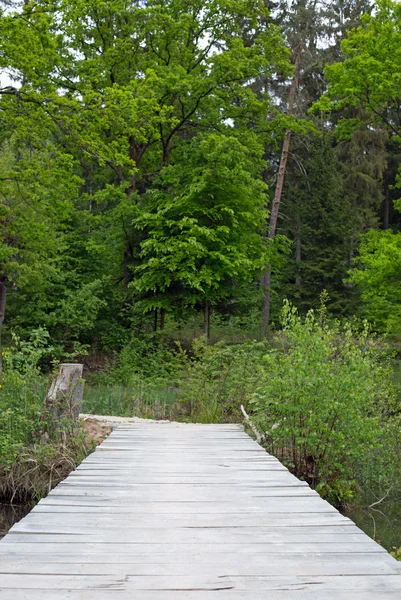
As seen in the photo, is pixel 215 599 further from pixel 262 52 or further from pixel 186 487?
pixel 262 52

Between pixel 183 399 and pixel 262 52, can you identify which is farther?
pixel 262 52

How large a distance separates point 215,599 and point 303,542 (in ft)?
2.82

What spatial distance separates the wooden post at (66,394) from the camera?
258 inches

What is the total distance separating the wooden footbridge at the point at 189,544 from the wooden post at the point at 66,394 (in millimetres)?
1742

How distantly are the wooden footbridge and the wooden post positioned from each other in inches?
68.6

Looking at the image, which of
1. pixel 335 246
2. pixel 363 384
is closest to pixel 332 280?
pixel 335 246

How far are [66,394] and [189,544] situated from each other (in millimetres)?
3924

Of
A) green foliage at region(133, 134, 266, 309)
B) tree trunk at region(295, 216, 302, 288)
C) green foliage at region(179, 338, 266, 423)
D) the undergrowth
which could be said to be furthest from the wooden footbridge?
tree trunk at region(295, 216, 302, 288)

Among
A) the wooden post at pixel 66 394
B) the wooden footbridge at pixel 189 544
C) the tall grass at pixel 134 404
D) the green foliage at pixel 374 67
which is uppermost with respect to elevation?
the green foliage at pixel 374 67

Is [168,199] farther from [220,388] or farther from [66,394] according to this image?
[66,394]

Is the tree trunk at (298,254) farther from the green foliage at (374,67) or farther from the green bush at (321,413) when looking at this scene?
the green bush at (321,413)

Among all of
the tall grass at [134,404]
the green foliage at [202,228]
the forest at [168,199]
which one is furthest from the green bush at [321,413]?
the green foliage at [202,228]

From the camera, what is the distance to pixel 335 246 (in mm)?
22859

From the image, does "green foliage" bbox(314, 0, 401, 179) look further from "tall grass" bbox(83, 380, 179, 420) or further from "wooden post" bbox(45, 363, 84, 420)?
"wooden post" bbox(45, 363, 84, 420)
